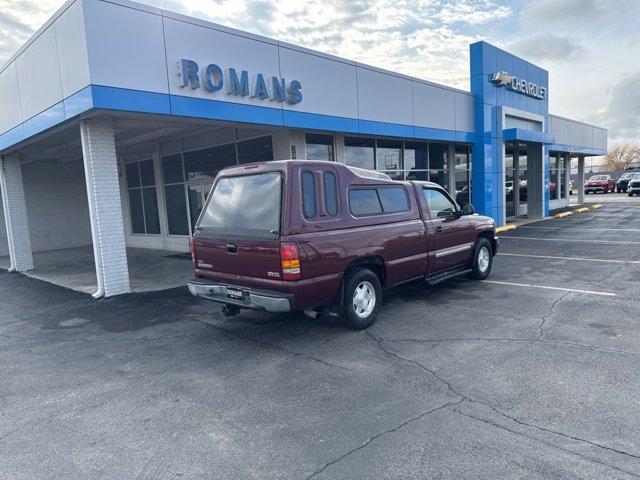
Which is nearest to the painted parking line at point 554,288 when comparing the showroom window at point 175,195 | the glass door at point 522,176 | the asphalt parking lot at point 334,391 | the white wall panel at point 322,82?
the asphalt parking lot at point 334,391

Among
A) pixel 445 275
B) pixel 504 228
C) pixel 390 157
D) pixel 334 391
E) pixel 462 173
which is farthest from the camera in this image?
pixel 462 173

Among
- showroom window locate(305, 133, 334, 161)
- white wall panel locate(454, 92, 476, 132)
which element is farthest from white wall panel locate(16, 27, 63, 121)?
white wall panel locate(454, 92, 476, 132)

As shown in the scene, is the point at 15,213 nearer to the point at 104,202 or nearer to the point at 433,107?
the point at 104,202

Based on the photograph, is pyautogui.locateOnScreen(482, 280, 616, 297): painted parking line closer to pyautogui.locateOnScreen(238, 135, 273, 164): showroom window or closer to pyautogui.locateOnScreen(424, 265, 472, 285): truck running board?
pyautogui.locateOnScreen(424, 265, 472, 285): truck running board

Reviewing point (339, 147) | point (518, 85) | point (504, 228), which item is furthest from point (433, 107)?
point (518, 85)

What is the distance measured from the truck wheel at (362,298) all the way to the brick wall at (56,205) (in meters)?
17.2

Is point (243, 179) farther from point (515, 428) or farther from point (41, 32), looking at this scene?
point (41, 32)

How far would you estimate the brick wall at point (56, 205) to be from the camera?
1825 cm

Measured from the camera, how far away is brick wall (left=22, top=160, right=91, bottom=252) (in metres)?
18.2

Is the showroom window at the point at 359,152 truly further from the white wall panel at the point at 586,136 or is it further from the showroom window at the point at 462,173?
the white wall panel at the point at 586,136

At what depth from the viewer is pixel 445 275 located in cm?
753

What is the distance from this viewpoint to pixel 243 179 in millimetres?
5895

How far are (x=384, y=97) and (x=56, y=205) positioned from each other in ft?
46.9

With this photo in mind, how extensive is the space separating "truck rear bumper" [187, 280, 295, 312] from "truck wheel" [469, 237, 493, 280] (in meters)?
4.72
